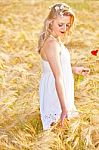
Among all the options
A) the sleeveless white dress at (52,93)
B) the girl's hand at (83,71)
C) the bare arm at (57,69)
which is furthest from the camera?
the girl's hand at (83,71)

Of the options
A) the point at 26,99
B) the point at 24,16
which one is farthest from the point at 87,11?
the point at 26,99

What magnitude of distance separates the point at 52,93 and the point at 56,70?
301 mm

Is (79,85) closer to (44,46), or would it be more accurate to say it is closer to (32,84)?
(32,84)

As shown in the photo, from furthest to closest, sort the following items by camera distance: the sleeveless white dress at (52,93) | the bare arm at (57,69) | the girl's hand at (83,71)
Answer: the girl's hand at (83,71)
the sleeveless white dress at (52,93)
the bare arm at (57,69)

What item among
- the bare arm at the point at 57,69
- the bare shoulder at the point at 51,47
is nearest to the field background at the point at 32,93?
the bare arm at the point at 57,69

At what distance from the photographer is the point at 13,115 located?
497 cm

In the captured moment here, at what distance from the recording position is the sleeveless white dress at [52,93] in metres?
4.46

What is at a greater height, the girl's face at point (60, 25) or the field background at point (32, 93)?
the girl's face at point (60, 25)

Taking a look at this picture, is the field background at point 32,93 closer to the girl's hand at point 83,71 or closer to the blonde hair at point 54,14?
the girl's hand at point 83,71

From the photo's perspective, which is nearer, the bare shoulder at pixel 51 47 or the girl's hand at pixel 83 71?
the bare shoulder at pixel 51 47

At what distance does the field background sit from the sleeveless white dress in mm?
123

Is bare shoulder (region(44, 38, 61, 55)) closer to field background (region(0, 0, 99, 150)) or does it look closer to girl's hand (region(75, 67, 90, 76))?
Answer: girl's hand (region(75, 67, 90, 76))

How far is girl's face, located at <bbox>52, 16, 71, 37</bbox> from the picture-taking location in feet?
14.3

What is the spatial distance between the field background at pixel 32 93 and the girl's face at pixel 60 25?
759mm
